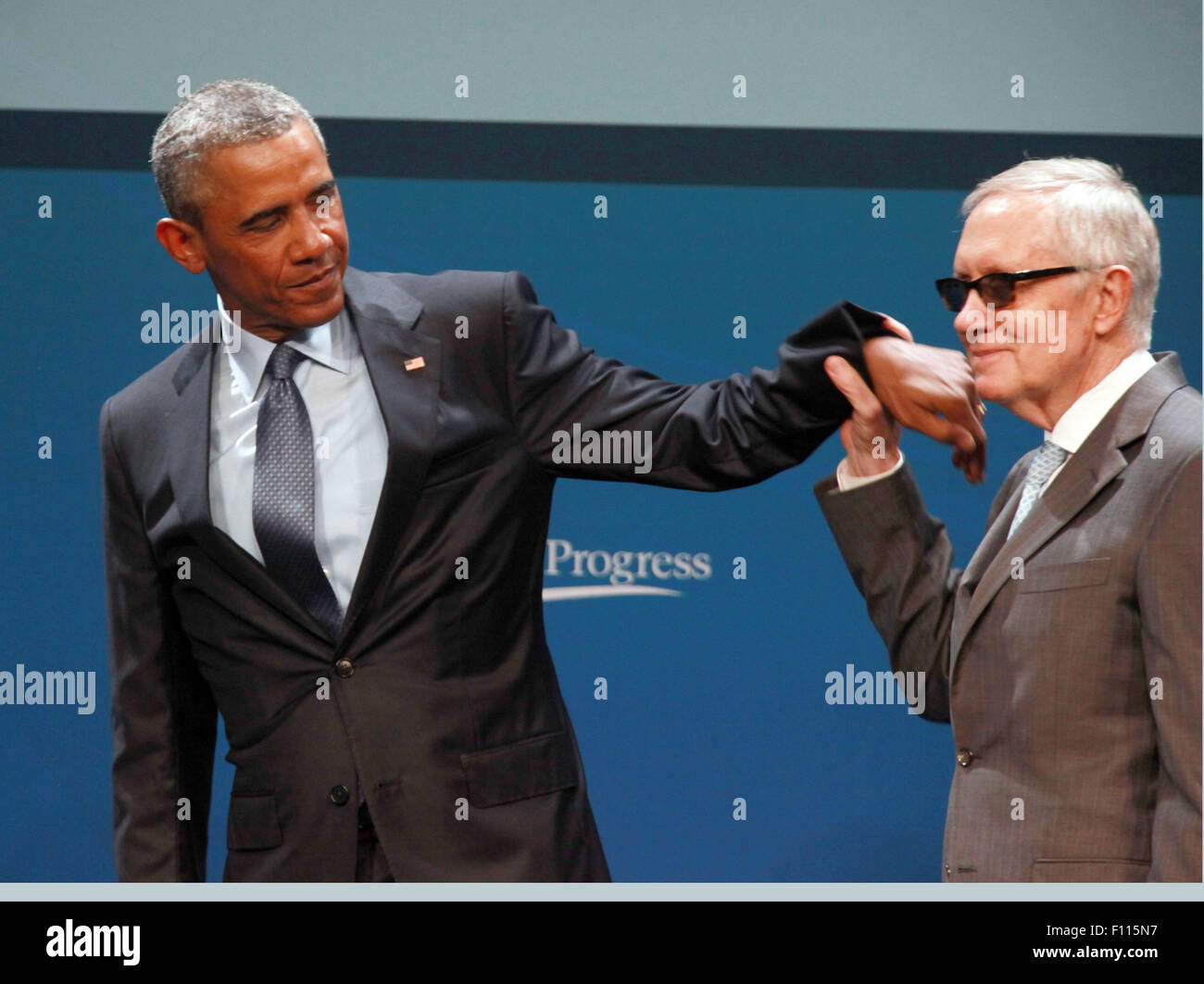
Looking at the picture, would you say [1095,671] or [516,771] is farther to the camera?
[516,771]

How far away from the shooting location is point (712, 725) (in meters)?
3.42

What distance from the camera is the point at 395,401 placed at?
279cm

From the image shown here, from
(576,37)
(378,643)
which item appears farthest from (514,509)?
(576,37)

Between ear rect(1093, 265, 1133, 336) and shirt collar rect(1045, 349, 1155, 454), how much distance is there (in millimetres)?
90

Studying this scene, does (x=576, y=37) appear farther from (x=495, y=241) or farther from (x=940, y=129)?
(x=940, y=129)

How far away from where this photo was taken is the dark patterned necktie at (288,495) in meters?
2.76

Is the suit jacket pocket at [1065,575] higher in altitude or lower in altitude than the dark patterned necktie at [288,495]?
lower

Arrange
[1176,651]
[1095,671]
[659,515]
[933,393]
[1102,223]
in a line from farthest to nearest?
[659,515], [933,393], [1102,223], [1095,671], [1176,651]

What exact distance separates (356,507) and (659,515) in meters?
0.91

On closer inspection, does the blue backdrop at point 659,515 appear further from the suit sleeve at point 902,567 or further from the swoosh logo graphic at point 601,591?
the suit sleeve at point 902,567

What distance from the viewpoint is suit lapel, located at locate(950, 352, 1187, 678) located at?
2.44 metres

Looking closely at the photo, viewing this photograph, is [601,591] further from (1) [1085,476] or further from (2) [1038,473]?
(1) [1085,476]

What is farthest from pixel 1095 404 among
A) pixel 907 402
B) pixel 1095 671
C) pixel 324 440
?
pixel 324 440

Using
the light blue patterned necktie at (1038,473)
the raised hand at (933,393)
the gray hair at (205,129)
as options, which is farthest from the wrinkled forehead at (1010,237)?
the gray hair at (205,129)
